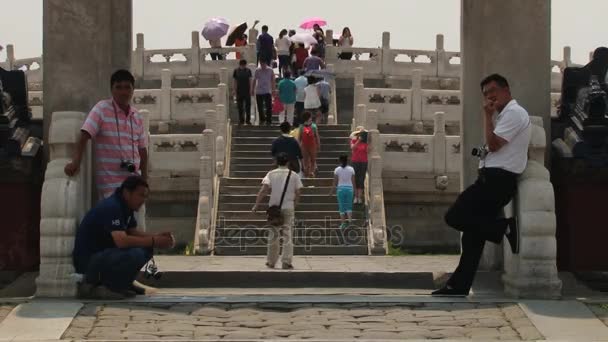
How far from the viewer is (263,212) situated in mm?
22406

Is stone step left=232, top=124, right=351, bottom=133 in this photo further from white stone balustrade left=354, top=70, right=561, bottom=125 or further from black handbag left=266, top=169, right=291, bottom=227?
black handbag left=266, top=169, right=291, bottom=227

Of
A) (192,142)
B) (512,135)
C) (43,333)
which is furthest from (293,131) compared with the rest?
(43,333)

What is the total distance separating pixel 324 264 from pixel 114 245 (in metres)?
5.64

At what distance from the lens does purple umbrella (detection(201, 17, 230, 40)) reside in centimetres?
3753

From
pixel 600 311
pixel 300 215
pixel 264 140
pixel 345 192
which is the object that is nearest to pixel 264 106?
pixel 264 140

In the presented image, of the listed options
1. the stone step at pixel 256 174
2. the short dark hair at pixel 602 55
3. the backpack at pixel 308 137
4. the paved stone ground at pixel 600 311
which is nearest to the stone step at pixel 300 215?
the backpack at pixel 308 137

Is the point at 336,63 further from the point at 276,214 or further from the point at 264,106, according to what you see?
the point at 276,214

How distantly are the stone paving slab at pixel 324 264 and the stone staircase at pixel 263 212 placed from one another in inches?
56.6

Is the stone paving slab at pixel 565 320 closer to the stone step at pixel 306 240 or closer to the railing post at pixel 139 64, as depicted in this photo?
the stone step at pixel 306 240

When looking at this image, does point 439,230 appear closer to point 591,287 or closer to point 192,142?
point 192,142

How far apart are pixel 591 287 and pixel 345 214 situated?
947 cm

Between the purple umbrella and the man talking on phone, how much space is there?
2586 centimetres

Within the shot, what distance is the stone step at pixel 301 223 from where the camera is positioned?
72.5 ft

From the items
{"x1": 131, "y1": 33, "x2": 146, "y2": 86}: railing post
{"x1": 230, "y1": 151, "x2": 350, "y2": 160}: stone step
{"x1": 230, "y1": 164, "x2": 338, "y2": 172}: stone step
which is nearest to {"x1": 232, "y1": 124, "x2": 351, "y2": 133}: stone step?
{"x1": 230, "y1": 151, "x2": 350, "y2": 160}: stone step
